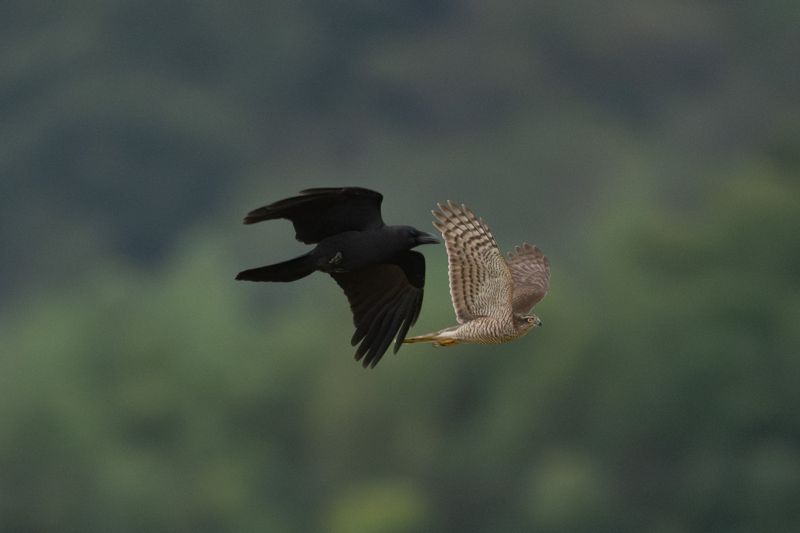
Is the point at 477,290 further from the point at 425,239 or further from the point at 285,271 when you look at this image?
the point at 285,271

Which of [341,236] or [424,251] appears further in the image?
[424,251]

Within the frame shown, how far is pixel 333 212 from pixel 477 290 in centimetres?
164

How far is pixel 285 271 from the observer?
13438mm

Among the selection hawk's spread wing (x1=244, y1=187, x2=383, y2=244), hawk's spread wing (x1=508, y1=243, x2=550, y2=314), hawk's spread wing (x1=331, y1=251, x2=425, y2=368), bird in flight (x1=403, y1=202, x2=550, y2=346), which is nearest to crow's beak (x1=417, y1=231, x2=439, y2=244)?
hawk's spread wing (x1=244, y1=187, x2=383, y2=244)

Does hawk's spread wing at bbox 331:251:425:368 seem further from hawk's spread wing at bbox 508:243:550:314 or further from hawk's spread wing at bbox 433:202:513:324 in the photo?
hawk's spread wing at bbox 508:243:550:314

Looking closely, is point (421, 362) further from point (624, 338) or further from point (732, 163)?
point (732, 163)

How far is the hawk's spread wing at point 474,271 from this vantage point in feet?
47.9

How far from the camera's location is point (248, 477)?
7775 cm

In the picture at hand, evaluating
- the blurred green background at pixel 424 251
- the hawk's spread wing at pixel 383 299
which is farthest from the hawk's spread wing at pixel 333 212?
the blurred green background at pixel 424 251

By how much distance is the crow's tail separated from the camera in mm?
13266

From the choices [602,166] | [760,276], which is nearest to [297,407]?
[760,276]

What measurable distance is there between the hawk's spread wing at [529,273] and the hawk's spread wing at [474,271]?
2.68 feet

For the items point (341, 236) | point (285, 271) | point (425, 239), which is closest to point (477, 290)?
point (425, 239)

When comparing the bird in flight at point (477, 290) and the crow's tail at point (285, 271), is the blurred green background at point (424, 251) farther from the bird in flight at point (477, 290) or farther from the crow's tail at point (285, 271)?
the crow's tail at point (285, 271)
